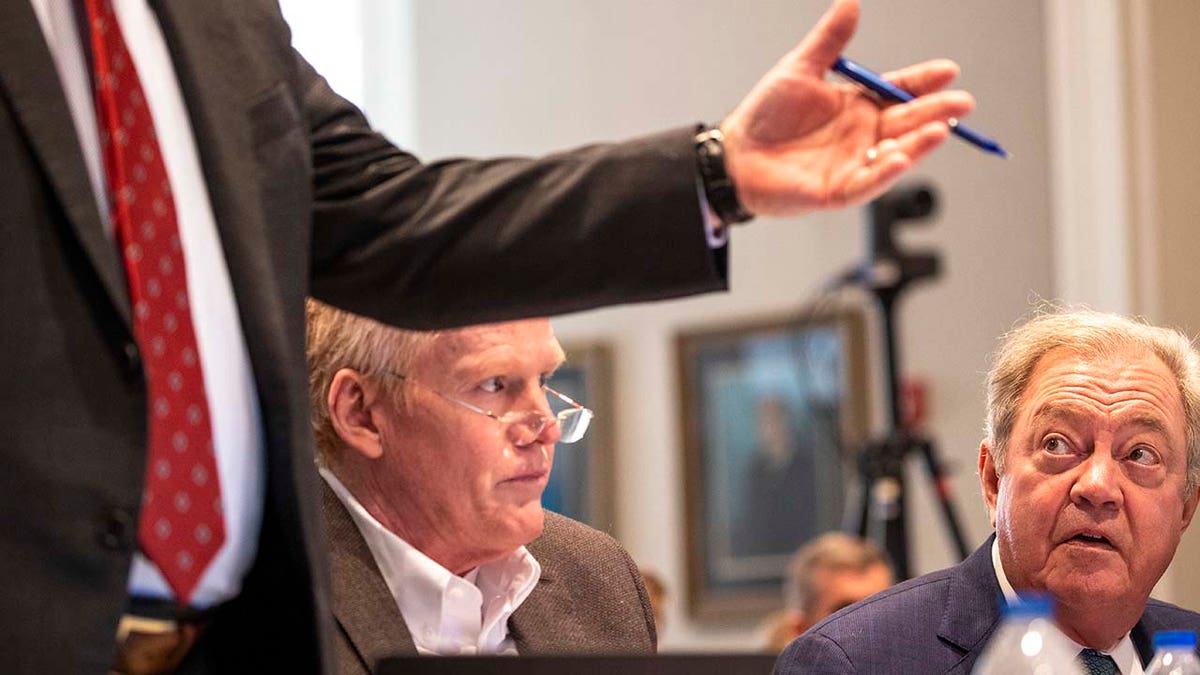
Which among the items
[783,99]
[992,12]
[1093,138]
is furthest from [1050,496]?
[992,12]

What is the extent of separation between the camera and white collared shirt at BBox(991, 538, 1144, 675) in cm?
237

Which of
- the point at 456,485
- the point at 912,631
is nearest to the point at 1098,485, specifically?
the point at 912,631

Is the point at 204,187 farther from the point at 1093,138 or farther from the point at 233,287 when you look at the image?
the point at 1093,138

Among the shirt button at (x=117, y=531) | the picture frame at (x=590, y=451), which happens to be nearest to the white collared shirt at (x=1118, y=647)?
the shirt button at (x=117, y=531)

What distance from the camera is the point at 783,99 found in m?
1.32

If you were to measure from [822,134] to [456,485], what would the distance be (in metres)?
1.22

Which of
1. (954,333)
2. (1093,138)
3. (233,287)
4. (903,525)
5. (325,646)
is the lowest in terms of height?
(903,525)

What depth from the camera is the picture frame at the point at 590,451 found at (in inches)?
246

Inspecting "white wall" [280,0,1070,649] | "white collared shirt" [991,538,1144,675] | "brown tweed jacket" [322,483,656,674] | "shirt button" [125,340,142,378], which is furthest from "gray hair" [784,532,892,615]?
"shirt button" [125,340,142,378]

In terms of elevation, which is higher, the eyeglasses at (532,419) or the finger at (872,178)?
the finger at (872,178)

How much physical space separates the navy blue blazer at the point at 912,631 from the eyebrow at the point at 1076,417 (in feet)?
0.70

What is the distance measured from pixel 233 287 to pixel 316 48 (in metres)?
5.41

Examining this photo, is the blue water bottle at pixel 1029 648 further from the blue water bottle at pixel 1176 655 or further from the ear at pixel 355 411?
the ear at pixel 355 411

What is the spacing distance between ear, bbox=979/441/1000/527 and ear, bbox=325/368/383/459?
867 mm
